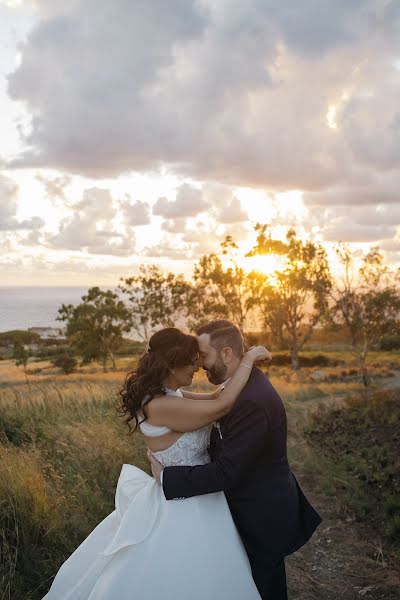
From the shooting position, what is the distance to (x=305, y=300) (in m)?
41.8

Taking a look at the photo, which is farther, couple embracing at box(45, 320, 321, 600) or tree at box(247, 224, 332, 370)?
tree at box(247, 224, 332, 370)

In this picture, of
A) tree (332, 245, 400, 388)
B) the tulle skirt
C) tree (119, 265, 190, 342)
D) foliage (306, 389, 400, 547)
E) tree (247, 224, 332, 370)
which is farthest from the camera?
tree (119, 265, 190, 342)

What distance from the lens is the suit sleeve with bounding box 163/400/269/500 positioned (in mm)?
3232

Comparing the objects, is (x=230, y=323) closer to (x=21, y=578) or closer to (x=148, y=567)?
(x=148, y=567)

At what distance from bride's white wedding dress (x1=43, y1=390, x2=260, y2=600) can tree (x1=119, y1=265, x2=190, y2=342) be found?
4094cm

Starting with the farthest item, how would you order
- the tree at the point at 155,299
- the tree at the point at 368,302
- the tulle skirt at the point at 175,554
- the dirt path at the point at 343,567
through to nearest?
the tree at the point at 155,299 < the tree at the point at 368,302 < the dirt path at the point at 343,567 < the tulle skirt at the point at 175,554

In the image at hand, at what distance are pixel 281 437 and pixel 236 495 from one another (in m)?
0.45

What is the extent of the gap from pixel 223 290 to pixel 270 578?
38.6 m

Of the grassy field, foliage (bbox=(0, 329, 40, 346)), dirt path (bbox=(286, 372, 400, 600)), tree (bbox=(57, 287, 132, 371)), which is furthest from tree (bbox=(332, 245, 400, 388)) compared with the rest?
foliage (bbox=(0, 329, 40, 346))

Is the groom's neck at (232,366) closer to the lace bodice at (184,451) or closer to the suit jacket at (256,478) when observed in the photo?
the suit jacket at (256,478)

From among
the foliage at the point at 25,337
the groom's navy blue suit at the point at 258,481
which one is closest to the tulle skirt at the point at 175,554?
the groom's navy blue suit at the point at 258,481

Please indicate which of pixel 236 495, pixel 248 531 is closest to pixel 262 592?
pixel 248 531

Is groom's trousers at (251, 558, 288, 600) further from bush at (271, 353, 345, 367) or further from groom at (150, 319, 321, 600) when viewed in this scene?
bush at (271, 353, 345, 367)

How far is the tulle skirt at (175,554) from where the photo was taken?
127 inches
